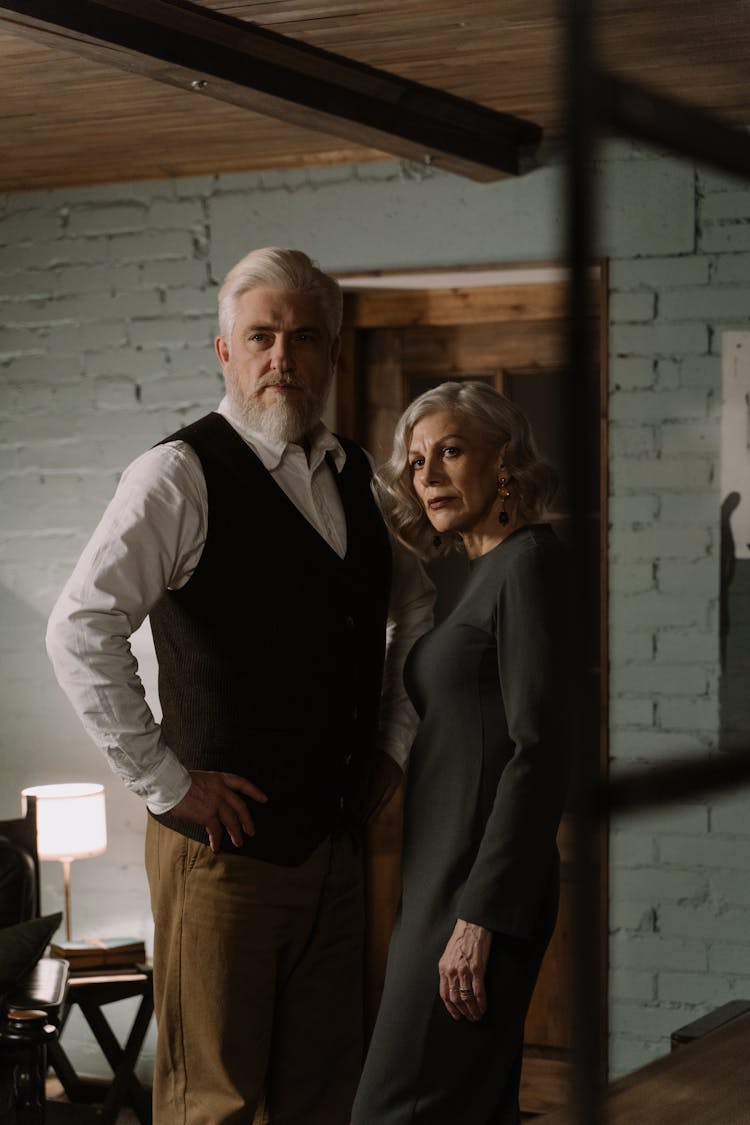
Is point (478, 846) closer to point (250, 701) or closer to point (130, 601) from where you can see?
point (250, 701)

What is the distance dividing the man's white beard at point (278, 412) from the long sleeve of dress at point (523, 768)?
1.37 ft

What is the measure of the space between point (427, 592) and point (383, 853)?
140cm

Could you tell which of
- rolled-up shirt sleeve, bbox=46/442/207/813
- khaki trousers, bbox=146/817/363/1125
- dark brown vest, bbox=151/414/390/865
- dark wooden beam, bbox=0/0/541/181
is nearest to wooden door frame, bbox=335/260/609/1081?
dark wooden beam, bbox=0/0/541/181

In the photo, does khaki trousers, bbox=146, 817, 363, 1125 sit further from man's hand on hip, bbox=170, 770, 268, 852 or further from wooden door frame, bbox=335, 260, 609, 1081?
wooden door frame, bbox=335, 260, 609, 1081

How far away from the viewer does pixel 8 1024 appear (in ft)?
9.39

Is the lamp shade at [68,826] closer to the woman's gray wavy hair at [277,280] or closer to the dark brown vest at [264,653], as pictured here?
the dark brown vest at [264,653]

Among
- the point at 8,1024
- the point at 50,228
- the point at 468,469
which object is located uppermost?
the point at 50,228

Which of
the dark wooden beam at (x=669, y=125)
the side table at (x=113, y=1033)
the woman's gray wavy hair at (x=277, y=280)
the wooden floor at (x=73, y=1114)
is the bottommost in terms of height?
the wooden floor at (x=73, y=1114)

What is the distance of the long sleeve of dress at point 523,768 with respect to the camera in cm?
197

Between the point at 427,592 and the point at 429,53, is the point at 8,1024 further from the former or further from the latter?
the point at 429,53

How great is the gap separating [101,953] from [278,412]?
6.38 ft

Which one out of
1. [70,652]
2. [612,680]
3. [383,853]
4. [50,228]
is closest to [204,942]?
[70,652]

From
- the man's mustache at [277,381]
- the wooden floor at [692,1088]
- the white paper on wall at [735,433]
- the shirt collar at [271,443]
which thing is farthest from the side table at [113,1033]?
the white paper on wall at [735,433]

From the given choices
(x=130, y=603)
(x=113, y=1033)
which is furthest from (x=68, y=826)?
(x=130, y=603)
